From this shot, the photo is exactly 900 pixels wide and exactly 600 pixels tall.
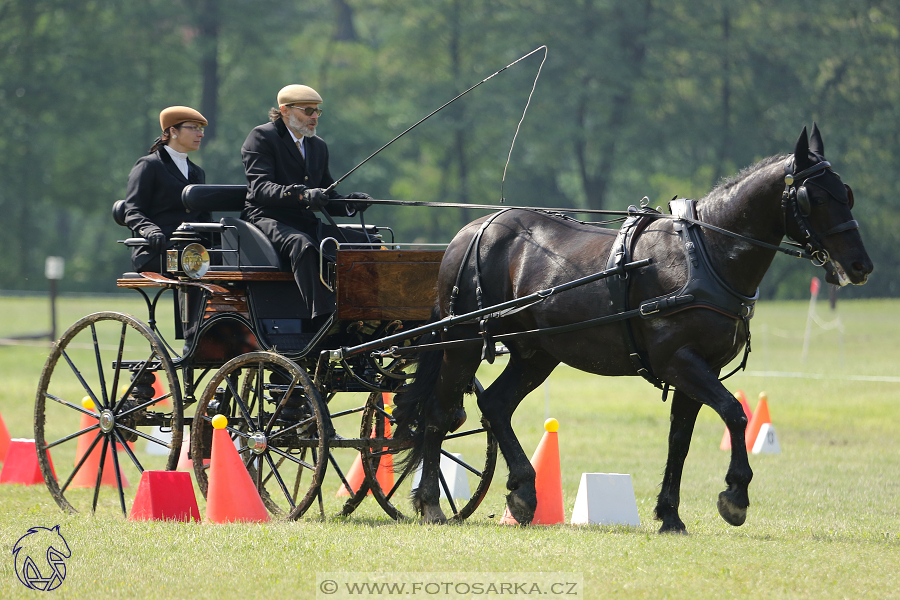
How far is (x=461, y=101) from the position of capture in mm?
41406

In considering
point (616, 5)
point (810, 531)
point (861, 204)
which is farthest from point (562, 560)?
point (616, 5)

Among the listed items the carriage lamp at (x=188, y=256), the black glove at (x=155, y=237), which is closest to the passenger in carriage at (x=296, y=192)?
the carriage lamp at (x=188, y=256)

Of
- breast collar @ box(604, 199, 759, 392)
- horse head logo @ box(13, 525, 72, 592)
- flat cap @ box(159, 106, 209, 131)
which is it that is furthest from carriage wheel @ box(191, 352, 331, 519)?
flat cap @ box(159, 106, 209, 131)

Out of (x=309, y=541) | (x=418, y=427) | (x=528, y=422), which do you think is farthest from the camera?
(x=528, y=422)

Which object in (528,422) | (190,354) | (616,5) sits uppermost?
(616,5)

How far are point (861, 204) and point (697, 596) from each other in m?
33.7

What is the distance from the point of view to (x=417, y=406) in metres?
6.73

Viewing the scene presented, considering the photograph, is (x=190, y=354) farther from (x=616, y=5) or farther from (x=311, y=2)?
(x=311, y=2)

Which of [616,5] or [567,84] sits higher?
[616,5]

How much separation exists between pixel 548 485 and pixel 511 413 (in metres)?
0.46

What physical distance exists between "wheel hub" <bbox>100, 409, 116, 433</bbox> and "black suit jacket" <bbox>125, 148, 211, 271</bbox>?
0.96 metres

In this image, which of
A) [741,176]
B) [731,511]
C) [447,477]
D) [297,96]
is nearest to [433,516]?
[447,477]

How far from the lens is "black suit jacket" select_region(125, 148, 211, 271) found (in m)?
7.49

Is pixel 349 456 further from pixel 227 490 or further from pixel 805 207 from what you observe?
pixel 805 207
